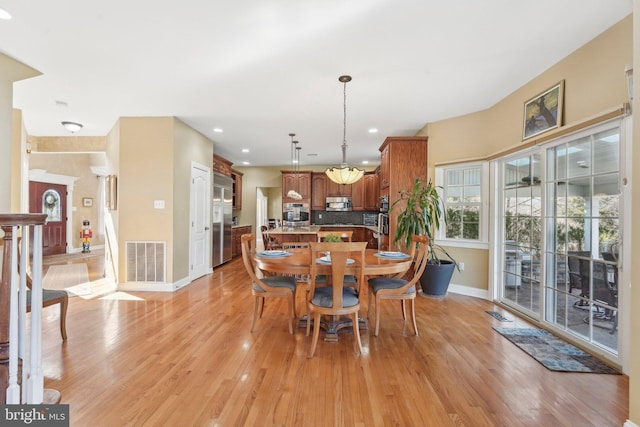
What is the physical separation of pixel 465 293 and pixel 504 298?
511 millimetres

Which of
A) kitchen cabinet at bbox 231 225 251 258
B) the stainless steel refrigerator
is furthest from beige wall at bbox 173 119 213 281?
kitchen cabinet at bbox 231 225 251 258

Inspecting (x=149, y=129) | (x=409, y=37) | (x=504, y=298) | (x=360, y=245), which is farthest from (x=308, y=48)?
(x=504, y=298)

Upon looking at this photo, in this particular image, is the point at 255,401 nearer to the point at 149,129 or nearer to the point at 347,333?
the point at 347,333

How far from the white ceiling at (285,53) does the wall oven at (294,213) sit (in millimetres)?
3889

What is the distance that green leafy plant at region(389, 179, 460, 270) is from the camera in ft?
13.3

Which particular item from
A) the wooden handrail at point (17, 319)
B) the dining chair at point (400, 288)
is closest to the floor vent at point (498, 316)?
the dining chair at point (400, 288)

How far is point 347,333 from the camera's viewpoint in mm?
2770

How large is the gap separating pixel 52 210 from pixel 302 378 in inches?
355

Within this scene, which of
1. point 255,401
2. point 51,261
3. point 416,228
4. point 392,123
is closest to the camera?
point 255,401

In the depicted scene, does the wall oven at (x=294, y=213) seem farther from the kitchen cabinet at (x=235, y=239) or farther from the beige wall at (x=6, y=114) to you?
the beige wall at (x=6, y=114)

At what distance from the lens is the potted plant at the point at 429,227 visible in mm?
3916

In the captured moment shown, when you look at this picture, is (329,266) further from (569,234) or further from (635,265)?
(569,234)

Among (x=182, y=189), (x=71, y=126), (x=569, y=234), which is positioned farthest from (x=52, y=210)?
(x=569, y=234)

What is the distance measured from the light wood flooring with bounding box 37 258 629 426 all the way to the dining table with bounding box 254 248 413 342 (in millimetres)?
146
